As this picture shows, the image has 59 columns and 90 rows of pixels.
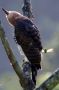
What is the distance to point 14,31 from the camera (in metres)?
3.52

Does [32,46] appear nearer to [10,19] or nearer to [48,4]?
[10,19]

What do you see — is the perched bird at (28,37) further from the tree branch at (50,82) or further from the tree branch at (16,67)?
the tree branch at (50,82)

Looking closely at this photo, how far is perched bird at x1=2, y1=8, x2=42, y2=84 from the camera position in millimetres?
3371

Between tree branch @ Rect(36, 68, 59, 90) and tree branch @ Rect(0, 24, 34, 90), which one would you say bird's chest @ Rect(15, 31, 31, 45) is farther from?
tree branch @ Rect(36, 68, 59, 90)

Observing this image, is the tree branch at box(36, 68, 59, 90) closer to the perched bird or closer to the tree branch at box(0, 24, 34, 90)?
the tree branch at box(0, 24, 34, 90)

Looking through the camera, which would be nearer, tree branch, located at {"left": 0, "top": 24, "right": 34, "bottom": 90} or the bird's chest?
tree branch, located at {"left": 0, "top": 24, "right": 34, "bottom": 90}

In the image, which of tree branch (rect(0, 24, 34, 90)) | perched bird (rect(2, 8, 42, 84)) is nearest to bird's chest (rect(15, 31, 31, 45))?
perched bird (rect(2, 8, 42, 84))

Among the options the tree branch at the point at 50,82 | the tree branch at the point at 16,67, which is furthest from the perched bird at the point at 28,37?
the tree branch at the point at 50,82

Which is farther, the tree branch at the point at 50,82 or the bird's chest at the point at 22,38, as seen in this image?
the bird's chest at the point at 22,38

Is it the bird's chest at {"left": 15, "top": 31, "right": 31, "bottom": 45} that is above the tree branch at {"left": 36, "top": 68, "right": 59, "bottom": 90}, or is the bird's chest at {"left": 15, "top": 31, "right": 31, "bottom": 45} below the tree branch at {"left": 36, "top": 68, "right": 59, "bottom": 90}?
above

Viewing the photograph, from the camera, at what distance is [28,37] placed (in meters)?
3.43

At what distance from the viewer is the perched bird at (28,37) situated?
3.37m

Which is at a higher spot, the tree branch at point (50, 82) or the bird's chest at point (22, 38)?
the bird's chest at point (22, 38)

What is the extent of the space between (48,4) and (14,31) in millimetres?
16846
